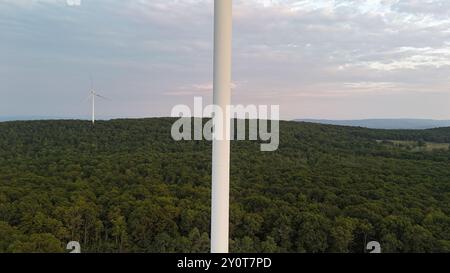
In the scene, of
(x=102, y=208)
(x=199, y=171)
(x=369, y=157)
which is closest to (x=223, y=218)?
(x=102, y=208)

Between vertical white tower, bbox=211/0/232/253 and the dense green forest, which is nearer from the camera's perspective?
vertical white tower, bbox=211/0/232/253

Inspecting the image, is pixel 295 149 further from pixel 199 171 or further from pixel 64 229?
pixel 64 229

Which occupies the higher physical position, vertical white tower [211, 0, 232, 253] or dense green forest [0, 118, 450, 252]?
vertical white tower [211, 0, 232, 253]

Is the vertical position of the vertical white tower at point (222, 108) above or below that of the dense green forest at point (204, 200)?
above

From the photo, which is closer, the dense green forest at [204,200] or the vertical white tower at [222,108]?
the vertical white tower at [222,108]
